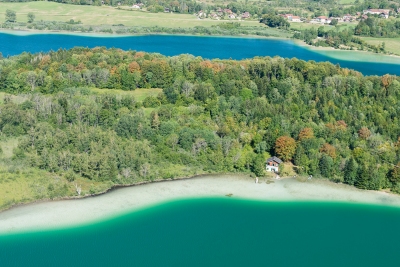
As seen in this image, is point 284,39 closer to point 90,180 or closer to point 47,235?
point 90,180

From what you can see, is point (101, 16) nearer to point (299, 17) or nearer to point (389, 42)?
point (299, 17)

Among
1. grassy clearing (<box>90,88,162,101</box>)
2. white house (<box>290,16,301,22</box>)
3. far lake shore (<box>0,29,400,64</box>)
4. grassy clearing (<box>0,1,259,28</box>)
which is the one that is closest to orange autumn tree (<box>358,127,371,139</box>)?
grassy clearing (<box>90,88,162,101</box>)

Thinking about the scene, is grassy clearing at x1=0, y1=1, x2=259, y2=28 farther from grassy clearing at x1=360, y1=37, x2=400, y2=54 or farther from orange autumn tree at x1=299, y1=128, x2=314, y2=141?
orange autumn tree at x1=299, y1=128, x2=314, y2=141

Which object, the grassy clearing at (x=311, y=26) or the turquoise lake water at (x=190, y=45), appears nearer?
the turquoise lake water at (x=190, y=45)

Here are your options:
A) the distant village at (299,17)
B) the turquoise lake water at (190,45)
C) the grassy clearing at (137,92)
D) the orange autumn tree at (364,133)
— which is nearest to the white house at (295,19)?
the distant village at (299,17)

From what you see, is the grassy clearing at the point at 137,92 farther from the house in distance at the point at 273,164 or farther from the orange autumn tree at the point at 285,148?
the house in distance at the point at 273,164

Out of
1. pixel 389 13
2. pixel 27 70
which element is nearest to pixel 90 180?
pixel 27 70

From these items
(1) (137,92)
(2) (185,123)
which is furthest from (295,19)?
(2) (185,123)
